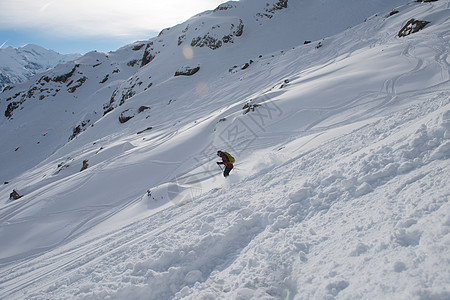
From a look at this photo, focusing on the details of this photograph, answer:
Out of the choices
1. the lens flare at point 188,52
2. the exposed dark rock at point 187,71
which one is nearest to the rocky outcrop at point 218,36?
the lens flare at point 188,52

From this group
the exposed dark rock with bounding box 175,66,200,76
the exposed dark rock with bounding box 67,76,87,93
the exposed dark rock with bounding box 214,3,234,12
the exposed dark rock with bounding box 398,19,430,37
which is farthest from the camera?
the exposed dark rock with bounding box 67,76,87,93

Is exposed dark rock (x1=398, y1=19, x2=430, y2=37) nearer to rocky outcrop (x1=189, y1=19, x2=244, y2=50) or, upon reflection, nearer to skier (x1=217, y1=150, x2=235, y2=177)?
skier (x1=217, y1=150, x2=235, y2=177)

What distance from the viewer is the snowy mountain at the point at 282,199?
8.65 feet

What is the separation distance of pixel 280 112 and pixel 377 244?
27.0 ft

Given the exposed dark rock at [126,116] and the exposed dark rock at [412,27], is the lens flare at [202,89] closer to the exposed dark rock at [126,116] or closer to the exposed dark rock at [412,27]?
the exposed dark rock at [126,116]

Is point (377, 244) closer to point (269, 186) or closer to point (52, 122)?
point (269, 186)

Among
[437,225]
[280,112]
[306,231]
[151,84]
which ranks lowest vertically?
[306,231]

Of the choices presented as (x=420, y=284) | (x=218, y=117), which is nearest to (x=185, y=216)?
(x=420, y=284)

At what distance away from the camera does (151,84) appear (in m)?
29.2

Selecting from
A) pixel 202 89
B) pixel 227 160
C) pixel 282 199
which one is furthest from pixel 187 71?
pixel 282 199

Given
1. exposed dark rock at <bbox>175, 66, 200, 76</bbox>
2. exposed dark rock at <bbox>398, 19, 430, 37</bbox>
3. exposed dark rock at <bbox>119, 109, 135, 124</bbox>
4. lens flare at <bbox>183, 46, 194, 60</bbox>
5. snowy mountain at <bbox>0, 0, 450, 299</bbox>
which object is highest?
lens flare at <bbox>183, 46, 194, 60</bbox>

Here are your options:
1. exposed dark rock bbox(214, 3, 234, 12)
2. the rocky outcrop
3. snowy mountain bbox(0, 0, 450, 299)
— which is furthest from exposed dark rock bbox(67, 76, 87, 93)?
snowy mountain bbox(0, 0, 450, 299)

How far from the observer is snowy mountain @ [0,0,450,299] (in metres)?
2.64

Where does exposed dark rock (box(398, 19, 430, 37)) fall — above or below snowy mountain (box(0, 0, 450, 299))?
above
